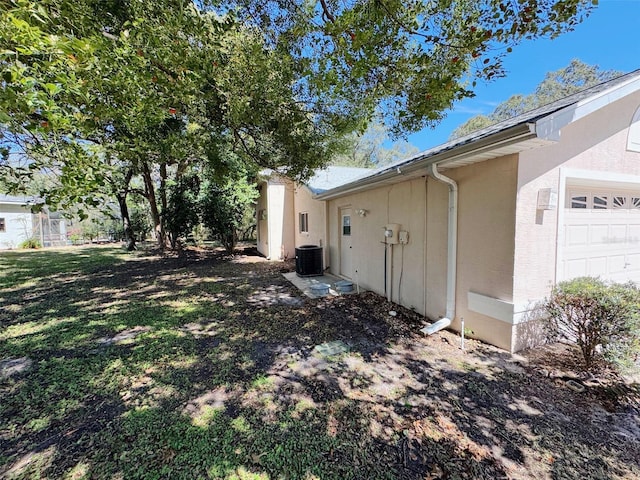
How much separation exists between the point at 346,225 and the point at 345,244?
1.97 ft

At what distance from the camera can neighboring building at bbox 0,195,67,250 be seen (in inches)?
702

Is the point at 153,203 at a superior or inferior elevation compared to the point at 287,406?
superior

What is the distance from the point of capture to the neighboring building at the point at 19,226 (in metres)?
17.8

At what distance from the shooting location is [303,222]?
12.4 metres

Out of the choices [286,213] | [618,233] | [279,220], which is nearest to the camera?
[618,233]

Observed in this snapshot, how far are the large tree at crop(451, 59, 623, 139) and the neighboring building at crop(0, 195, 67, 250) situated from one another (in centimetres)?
2942

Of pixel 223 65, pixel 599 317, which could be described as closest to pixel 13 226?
pixel 223 65

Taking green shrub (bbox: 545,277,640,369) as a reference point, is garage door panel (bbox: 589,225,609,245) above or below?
above

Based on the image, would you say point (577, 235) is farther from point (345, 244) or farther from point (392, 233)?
point (345, 244)

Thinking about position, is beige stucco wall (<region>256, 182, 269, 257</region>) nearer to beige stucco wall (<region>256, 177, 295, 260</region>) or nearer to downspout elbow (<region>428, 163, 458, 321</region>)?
beige stucco wall (<region>256, 177, 295, 260</region>)

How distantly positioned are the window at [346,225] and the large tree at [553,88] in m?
16.0

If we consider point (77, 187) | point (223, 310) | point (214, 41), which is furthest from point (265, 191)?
point (77, 187)

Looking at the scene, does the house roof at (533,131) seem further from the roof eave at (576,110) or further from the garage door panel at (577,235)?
the garage door panel at (577,235)

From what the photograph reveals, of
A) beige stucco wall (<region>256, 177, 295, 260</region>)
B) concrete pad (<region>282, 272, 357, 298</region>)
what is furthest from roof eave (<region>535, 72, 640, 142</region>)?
beige stucco wall (<region>256, 177, 295, 260</region>)
